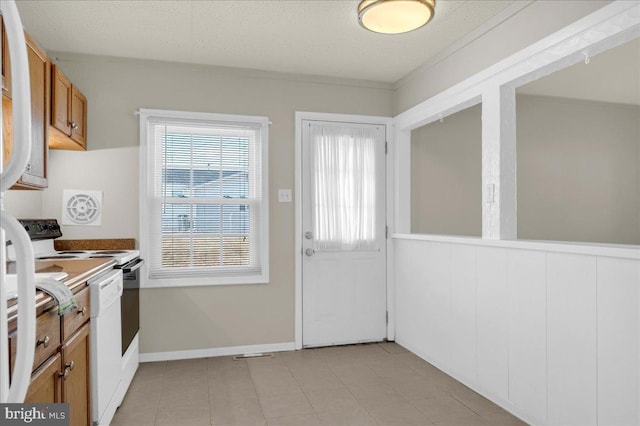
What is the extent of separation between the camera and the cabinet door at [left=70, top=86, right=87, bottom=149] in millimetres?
3082

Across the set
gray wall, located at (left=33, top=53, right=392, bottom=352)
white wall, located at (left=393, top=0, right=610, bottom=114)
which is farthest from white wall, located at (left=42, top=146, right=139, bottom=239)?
white wall, located at (left=393, top=0, right=610, bottom=114)

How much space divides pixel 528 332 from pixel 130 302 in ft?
8.43

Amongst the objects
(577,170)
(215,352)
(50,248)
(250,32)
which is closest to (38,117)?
(50,248)

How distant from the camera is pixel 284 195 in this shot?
3.90 m

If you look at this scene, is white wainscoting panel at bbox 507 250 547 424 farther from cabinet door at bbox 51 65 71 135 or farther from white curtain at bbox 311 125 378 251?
cabinet door at bbox 51 65 71 135

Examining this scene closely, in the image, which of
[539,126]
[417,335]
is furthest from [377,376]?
[539,126]

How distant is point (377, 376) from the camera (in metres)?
3.24

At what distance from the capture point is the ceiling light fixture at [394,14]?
2432mm

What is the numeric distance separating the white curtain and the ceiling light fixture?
56.6 inches

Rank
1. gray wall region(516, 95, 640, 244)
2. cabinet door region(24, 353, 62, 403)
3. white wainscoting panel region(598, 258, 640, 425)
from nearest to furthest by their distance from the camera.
A: cabinet door region(24, 353, 62, 403)
white wainscoting panel region(598, 258, 640, 425)
gray wall region(516, 95, 640, 244)

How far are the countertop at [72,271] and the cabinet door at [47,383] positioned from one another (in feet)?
0.74

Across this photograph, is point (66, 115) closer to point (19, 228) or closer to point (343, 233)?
point (343, 233)

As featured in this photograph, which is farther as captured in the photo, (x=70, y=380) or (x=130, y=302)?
(x=130, y=302)

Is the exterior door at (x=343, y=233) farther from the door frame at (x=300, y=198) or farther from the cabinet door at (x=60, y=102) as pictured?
the cabinet door at (x=60, y=102)
